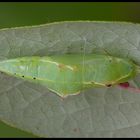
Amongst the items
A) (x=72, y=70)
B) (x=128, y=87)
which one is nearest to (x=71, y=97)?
(x=72, y=70)

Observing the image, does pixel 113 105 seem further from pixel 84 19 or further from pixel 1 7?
pixel 1 7

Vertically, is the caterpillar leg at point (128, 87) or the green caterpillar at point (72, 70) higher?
the green caterpillar at point (72, 70)

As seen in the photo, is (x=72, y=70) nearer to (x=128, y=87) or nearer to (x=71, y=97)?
(x=71, y=97)

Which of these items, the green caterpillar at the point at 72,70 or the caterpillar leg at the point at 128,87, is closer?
the green caterpillar at the point at 72,70

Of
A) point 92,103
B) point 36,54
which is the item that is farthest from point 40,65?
point 92,103

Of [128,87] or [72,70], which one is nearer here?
[72,70]
